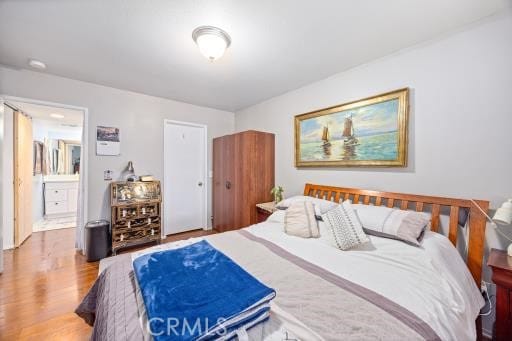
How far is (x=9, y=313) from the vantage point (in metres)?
1.78

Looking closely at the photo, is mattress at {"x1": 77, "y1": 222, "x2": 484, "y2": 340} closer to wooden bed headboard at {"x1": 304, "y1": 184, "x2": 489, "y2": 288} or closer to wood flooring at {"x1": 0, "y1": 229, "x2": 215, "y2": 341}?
wooden bed headboard at {"x1": 304, "y1": 184, "x2": 489, "y2": 288}

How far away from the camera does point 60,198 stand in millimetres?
5102

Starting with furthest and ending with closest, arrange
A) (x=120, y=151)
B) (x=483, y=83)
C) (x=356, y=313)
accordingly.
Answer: (x=120, y=151) → (x=483, y=83) → (x=356, y=313)

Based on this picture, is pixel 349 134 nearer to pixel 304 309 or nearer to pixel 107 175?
pixel 304 309

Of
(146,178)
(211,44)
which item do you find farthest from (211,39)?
(146,178)

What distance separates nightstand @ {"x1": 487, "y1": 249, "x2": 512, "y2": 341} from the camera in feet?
4.12

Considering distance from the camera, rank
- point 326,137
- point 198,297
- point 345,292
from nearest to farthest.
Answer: point 198,297, point 345,292, point 326,137

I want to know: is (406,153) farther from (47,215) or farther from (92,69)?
(47,215)

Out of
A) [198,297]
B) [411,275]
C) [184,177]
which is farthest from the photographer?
[184,177]

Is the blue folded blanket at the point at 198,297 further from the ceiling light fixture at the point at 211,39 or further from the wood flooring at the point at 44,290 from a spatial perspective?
the ceiling light fixture at the point at 211,39

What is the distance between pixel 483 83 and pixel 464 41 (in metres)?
0.41

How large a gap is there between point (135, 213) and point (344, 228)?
2987mm

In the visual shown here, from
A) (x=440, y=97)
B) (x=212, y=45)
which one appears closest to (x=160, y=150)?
(x=212, y=45)

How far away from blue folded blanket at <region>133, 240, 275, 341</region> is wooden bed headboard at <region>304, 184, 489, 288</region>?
1.77m
